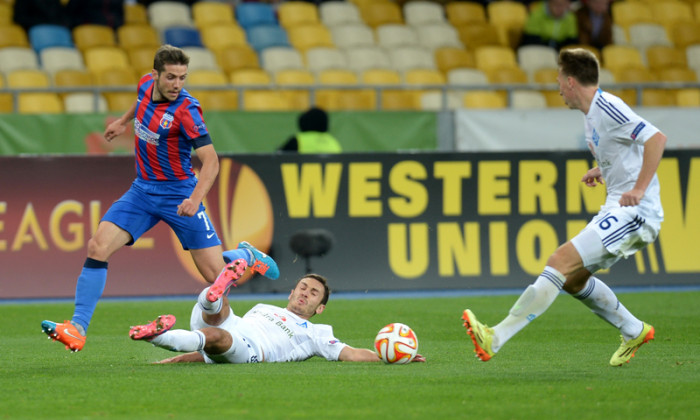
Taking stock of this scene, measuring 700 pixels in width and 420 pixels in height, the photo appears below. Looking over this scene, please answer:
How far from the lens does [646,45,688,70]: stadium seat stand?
22078 millimetres

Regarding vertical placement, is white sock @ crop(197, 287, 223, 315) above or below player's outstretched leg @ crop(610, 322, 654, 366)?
above

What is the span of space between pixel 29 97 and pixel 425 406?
12422 millimetres

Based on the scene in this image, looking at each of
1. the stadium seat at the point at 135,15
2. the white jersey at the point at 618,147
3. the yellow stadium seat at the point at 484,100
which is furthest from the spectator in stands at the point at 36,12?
the white jersey at the point at 618,147

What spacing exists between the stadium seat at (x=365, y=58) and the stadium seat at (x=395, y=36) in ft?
2.37

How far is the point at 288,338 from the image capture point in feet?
26.6

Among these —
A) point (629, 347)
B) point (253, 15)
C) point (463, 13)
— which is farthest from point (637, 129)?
point (463, 13)

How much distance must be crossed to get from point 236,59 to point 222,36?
93 cm

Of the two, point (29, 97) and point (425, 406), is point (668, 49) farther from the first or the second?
point (425, 406)

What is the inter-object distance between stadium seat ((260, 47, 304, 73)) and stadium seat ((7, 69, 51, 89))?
12.9 ft

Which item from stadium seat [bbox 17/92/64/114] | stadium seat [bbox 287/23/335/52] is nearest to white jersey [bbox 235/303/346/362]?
stadium seat [bbox 17/92/64/114]

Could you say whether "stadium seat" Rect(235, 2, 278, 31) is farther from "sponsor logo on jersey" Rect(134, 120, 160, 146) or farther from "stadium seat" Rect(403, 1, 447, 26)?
"sponsor logo on jersey" Rect(134, 120, 160, 146)

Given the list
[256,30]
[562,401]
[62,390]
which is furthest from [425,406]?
[256,30]

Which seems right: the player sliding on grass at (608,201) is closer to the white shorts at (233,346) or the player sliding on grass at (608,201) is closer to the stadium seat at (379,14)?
the white shorts at (233,346)

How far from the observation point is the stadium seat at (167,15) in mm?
19969
